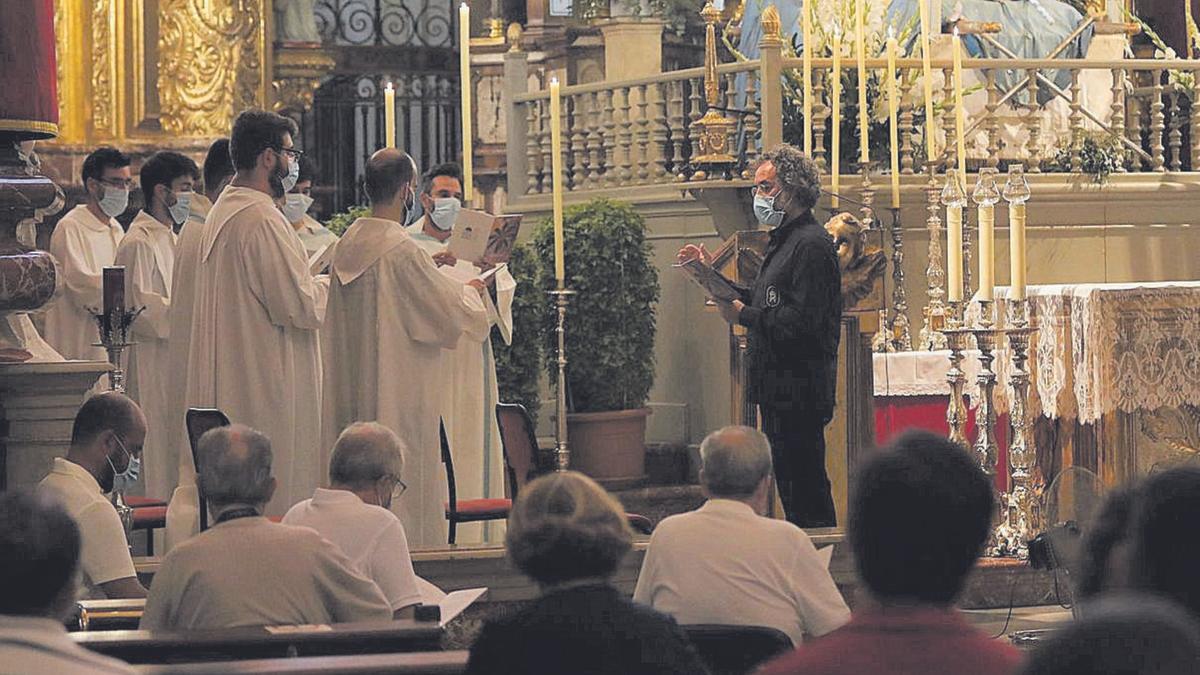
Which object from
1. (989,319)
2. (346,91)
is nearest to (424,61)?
(346,91)

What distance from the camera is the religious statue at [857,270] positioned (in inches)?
328

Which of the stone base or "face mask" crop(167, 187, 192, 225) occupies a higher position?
"face mask" crop(167, 187, 192, 225)

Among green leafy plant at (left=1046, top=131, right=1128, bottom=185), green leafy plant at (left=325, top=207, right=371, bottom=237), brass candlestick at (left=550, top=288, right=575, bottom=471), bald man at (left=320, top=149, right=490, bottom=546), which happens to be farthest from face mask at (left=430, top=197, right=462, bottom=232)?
green leafy plant at (left=1046, top=131, right=1128, bottom=185)

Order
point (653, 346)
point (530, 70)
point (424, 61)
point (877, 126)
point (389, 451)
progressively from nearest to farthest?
1. point (389, 451)
2. point (877, 126)
3. point (653, 346)
4. point (530, 70)
5. point (424, 61)

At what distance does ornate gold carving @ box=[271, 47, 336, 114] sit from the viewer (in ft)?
48.6

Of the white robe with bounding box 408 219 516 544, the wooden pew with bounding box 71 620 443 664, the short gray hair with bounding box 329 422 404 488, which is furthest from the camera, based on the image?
the white robe with bounding box 408 219 516 544

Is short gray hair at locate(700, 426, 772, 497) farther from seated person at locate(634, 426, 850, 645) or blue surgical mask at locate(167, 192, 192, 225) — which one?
blue surgical mask at locate(167, 192, 192, 225)

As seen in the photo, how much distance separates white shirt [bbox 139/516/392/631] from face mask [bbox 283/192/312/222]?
5232 mm

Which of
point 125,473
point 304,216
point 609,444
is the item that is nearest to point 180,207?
point 304,216

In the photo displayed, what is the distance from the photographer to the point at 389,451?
5266 millimetres

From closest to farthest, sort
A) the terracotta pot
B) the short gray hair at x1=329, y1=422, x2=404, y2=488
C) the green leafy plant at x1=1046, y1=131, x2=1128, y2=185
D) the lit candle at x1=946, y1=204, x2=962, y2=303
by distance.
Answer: the short gray hair at x1=329, y1=422, x2=404, y2=488, the lit candle at x1=946, y1=204, x2=962, y2=303, the green leafy plant at x1=1046, y1=131, x2=1128, y2=185, the terracotta pot

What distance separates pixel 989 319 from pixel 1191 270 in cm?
→ 416

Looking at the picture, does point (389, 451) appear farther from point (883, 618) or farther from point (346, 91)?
point (346, 91)

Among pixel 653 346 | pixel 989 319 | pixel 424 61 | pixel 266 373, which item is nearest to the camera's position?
pixel 266 373
